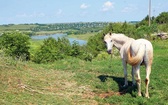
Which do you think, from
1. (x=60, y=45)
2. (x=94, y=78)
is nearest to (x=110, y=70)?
(x=94, y=78)

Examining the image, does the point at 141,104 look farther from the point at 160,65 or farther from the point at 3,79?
the point at 160,65

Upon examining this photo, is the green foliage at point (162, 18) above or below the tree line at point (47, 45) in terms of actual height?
above

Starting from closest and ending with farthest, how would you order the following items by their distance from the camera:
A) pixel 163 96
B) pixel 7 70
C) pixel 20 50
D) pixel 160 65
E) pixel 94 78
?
pixel 163 96
pixel 7 70
pixel 94 78
pixel 160 65
pixel 20 50

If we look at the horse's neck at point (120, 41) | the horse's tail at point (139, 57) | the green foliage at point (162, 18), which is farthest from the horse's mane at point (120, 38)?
the green foliage at point (162, 18)

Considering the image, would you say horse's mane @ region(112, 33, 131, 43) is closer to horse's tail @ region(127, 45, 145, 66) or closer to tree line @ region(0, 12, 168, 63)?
horse's tail @ region(127, 45, 145, 66)

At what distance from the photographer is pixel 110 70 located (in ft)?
41.4

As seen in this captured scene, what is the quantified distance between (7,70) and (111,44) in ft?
13.0

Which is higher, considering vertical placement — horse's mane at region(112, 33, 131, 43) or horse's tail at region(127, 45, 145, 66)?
horse's mane at region(112, 33, 131, 43)

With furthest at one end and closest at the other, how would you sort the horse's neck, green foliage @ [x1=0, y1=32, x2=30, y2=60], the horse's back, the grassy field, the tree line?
green foliage @ [x1=0, y1=32, x2=30, y2=60]
the tree line
the horse's neck
the horse's back
the grassy field

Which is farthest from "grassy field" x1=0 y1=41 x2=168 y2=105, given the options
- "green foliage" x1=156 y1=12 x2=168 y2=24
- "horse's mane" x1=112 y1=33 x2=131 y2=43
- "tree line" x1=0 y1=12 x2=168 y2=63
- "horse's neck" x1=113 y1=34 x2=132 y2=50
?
"green foliage" x1=156 y1=12 x2=168 y2=24

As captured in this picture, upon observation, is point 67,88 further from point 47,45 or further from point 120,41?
point 47,45

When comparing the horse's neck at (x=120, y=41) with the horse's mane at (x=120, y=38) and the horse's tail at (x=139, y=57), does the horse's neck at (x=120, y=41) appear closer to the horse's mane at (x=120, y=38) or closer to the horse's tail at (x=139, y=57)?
the horse's mane at (x=120, y=38)

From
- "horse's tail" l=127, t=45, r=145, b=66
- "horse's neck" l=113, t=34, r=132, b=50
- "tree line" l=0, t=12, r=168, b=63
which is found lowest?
"tree line" l=0, t=12, r=168, b=63

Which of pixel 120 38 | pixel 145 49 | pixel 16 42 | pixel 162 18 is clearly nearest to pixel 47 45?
pixel 16 42
